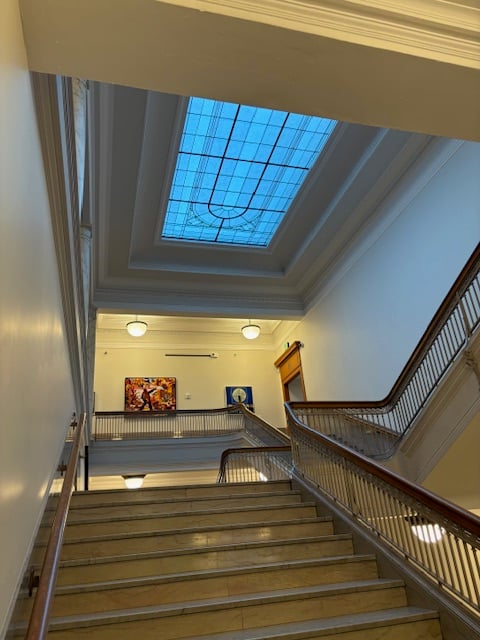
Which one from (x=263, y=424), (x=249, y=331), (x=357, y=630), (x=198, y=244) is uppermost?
(x=198, y=244)

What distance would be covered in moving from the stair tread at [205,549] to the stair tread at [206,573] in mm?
166

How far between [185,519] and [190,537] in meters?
0.44

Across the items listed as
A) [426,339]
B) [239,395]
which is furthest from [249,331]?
[426,339]

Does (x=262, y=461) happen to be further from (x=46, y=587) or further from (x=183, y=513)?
(x=46, y=587)

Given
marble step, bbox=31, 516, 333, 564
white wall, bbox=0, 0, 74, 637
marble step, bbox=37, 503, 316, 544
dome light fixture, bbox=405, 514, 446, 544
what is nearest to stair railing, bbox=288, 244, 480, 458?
marble step, bbox=37, 503, 316, 544

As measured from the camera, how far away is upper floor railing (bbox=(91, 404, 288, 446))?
12.0m

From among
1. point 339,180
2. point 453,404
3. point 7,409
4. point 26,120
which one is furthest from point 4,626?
point 339,180

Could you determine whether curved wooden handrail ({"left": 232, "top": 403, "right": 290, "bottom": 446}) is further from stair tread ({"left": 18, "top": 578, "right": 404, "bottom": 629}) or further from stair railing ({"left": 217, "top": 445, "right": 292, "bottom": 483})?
stair tread ({"left": 18, "top": 578, "right": 404, "bottom": 629})

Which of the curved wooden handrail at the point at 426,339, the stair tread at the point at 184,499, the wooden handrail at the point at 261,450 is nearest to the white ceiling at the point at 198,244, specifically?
the curved wooden handrail at the point at 426,339

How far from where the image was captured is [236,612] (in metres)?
3.38

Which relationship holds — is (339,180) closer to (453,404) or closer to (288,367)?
(453,404)

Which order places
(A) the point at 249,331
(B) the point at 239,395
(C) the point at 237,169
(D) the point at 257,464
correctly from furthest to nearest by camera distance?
1. (B) the point at 239,395
2. (A) the point at 249,331
3. (C) the point at 237,169
4. (D) the point at 257,464

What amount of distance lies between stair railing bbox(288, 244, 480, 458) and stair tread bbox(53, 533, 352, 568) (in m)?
2.49

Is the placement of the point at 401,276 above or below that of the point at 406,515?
above
